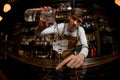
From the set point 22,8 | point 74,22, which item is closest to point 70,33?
point 74,22

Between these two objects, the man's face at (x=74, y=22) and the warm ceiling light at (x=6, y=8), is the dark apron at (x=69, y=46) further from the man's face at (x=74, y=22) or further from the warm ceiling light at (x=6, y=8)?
the warm ceiling light at (x=6, y=8)

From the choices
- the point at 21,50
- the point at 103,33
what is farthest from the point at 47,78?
the point at 103,33

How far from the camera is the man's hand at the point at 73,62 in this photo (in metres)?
1.20

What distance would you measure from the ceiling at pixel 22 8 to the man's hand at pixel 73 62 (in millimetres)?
242

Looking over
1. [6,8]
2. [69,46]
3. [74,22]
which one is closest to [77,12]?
[74,22]

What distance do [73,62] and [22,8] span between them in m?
0.33

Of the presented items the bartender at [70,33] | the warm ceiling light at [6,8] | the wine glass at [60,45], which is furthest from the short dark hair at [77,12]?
the warm ceiling light at [6,8]

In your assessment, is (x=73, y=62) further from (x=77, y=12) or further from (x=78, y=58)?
(x=77, y=12)

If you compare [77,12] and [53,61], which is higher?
[77,12]

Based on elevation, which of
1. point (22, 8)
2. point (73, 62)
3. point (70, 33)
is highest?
point (22, 8)

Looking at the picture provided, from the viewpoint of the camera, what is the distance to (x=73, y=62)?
1.22 metres

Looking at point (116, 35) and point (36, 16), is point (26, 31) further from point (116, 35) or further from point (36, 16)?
point (116, 35)

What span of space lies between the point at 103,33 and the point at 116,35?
0.07 metres

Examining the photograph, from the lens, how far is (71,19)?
124cm
